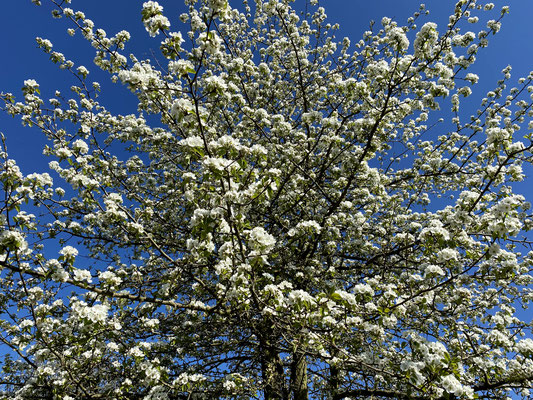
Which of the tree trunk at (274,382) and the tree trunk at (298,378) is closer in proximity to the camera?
the tree trunk at (274,382)

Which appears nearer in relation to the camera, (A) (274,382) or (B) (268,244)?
(B) (268,244)

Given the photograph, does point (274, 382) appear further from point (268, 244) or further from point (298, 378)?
point (268, 244)

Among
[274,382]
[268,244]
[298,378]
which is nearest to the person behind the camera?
[268,244]

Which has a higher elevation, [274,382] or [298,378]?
[298,378]

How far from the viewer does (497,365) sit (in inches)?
184

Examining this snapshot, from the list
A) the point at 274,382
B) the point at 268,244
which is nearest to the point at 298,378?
the point at 274,382

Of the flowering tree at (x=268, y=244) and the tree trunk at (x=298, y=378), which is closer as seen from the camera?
the flowering tree at (x=268, y=244)

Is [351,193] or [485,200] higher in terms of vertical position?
[351,193]

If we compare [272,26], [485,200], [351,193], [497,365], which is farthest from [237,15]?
[497,365]

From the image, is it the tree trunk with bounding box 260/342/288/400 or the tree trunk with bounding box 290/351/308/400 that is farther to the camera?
the tree trunk with bounding box 290/351/308/400

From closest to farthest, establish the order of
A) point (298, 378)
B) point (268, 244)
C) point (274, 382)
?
point (268, 244) < point (274, 382) < point (298, 378)

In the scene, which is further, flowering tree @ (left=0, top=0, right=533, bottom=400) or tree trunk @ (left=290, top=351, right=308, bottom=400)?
tree trunk @ (left=290, top=351, right=308, bottom=400)

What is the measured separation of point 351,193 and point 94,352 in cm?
693

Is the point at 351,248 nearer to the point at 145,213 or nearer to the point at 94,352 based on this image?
the point at 145,213
